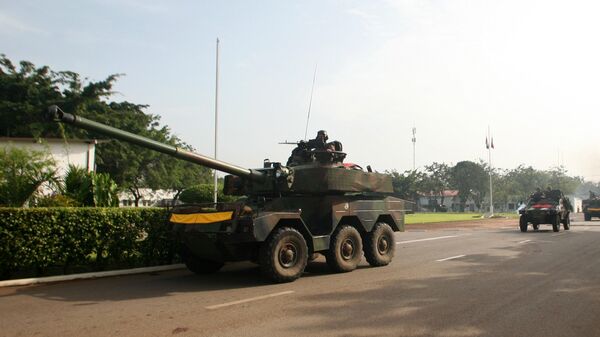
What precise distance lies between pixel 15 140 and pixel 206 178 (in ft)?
81.8

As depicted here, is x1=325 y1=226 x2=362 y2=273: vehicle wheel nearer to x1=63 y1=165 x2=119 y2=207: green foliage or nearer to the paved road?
the paved road

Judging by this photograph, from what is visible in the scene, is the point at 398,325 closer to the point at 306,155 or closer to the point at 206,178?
the point at 306,155

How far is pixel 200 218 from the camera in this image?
31.0ft

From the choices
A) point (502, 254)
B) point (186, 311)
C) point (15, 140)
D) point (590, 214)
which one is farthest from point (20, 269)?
point (590, 214)

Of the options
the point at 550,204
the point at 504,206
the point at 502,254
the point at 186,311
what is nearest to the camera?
the point at 186,311

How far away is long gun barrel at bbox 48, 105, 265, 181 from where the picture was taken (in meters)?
7.95

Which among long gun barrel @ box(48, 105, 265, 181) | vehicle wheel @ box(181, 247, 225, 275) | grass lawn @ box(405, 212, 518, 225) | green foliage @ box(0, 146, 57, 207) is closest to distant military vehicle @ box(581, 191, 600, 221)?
grass lawn @ box(405, 212, 518, 225)

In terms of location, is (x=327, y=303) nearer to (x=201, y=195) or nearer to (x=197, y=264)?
(x=197, y=264)

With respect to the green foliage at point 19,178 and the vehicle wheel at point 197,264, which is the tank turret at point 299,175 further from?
the green foliage at point 19,178

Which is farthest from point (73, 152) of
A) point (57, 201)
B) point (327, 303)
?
point (327, 303)

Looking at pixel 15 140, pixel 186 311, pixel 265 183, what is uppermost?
pixel 15 140

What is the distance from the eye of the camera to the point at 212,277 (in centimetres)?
1034

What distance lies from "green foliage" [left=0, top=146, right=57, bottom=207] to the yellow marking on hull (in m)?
5.10

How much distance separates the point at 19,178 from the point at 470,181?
94495 millimetres
